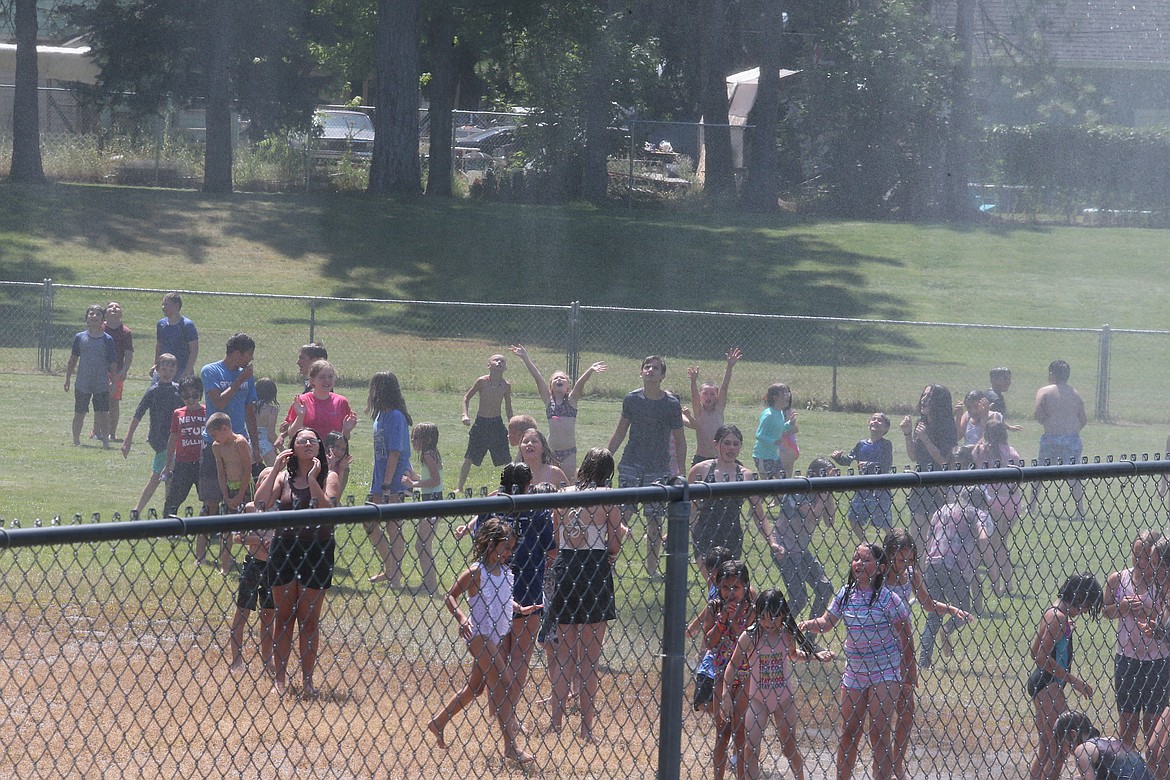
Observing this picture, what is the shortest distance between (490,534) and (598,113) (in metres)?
26.4

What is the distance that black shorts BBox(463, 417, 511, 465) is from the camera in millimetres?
10750

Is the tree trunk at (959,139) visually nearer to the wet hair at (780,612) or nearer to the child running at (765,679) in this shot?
the child running at (765,679)

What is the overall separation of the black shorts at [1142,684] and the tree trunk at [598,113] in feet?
84.2

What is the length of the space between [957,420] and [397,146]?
20739mm

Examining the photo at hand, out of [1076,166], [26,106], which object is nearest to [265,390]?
[26,106]

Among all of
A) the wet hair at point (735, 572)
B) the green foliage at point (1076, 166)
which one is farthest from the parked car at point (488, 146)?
the wet hair at point (735, 572)

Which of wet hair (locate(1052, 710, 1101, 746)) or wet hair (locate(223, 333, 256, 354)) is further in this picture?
wet hair (locate(223, 333, 256, 354))

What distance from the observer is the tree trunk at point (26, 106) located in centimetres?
2847

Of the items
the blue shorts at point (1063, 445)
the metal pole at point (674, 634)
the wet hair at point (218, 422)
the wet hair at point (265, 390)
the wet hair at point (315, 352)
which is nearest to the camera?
the metal pole at point (674, 634)

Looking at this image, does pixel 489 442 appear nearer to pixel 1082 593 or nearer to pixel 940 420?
pixel 940 420

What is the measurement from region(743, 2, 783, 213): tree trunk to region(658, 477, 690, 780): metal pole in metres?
28.5

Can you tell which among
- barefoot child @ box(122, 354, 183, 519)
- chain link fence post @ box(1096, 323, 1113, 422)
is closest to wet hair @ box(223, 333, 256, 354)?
barefoot child @ box(122, 354, 183, 519)

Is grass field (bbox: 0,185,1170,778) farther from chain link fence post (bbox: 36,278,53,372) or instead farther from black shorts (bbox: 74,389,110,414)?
black shorts (bbox: 74,389,110,414)

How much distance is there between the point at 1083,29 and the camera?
36844 mm
